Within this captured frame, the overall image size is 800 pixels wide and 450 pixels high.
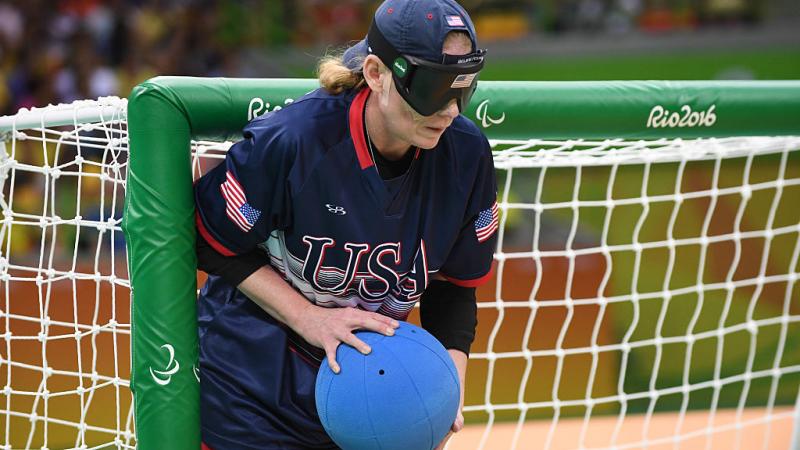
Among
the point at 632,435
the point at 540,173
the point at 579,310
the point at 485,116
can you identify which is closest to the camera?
the point at 485,116

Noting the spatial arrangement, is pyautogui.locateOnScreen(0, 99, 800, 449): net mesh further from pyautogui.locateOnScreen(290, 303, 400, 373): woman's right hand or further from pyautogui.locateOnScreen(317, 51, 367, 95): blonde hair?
pyautogui.locateOnScreen(317, 51, 367, 95): blonde hair

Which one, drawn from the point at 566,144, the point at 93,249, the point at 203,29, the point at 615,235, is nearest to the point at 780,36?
the point at 615,235

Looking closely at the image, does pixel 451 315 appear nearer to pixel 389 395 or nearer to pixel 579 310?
pixel 389 395

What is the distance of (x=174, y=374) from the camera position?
2.30m

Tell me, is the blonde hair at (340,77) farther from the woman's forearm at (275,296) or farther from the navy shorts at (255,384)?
the navy shorts at (255,384)

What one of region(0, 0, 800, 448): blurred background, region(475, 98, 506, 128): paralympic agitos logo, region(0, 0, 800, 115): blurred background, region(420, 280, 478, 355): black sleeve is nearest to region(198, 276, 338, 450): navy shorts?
region(420, 280, 478, 355): black sleeve

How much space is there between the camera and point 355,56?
222cm

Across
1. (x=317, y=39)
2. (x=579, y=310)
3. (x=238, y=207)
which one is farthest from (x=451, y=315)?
(x=317, y=39)

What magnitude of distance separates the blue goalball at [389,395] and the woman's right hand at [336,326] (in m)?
0.01

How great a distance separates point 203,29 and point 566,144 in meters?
7.38

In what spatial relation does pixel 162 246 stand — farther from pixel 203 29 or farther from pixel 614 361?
pixel 203 29

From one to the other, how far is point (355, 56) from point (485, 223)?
1.67 feet

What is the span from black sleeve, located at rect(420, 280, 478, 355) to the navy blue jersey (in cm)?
8

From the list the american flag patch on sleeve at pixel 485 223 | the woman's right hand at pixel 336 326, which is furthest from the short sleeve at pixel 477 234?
the woman's right hand at pixel 336 326
